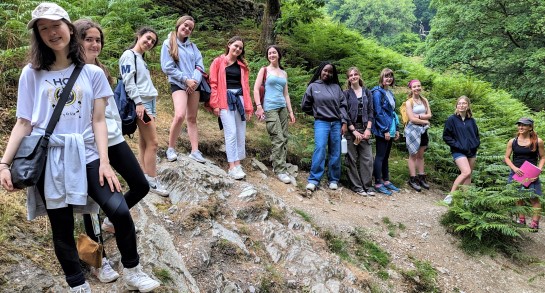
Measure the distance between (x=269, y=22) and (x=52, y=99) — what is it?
8.06 m

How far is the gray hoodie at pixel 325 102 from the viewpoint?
6.35 m

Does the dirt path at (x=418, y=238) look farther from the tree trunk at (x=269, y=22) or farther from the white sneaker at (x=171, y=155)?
the tree trunk at (x=269, y=22)

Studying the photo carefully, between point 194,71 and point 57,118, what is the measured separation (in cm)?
308

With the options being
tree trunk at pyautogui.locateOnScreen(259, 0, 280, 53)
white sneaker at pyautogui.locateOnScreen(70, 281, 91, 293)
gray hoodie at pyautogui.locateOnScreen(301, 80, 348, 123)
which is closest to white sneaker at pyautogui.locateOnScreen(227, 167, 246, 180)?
gray hoodie at pyautogui.locateOnScreen(301, 80, 348, 123)

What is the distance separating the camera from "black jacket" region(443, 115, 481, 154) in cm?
672

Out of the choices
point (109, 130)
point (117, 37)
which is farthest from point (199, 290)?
point (117, 37)

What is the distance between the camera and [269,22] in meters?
9.91

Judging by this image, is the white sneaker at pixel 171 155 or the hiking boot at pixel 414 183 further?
the hiking boot at pixel 414 183

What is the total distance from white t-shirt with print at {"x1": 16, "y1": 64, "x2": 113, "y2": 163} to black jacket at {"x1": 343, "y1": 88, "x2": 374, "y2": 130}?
15.6 ft

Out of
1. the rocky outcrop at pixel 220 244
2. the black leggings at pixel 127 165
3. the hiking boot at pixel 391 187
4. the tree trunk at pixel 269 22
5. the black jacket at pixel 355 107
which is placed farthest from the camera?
the tree trunk at pixel 269 22

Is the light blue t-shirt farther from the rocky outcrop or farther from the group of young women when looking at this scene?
the rocky outcrop

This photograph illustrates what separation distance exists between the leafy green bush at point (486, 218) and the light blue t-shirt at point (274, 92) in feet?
10.2

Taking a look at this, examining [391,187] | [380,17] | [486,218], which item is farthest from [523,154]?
[380,17]

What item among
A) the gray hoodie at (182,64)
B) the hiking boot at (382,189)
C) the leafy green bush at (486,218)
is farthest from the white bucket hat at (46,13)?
the hiking boot at (382,189)
